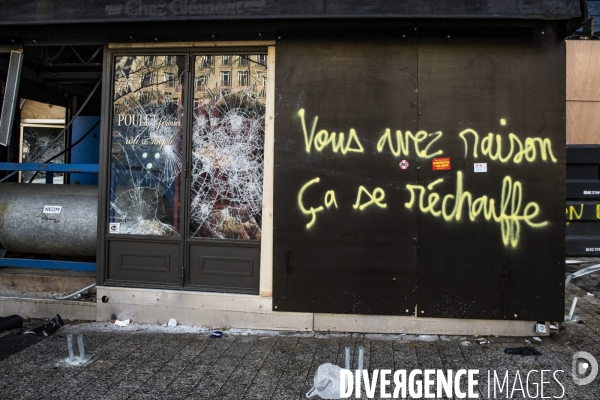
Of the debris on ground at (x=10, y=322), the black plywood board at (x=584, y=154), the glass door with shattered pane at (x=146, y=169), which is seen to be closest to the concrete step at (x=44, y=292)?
the debris on ground at (x=10, y=322)

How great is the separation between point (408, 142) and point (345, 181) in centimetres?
81

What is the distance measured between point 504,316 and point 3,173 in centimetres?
778

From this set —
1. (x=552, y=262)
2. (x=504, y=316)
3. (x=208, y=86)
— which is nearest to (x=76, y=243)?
(x=208, y=86)

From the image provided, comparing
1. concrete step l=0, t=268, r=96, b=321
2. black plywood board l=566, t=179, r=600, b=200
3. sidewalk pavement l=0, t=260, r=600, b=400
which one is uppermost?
black plywood board l=566, t=179, r=600, b=200

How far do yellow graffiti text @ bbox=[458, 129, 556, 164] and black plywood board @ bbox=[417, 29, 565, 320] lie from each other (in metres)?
0.01

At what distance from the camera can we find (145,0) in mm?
5441

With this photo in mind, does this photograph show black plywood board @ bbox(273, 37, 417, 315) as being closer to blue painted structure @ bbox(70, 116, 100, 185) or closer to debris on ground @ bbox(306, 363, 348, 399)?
debris on ground @ bbox(306, 363, 348, 399)

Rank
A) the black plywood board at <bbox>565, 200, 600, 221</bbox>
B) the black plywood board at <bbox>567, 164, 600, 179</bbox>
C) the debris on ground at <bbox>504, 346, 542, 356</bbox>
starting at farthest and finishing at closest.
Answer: the black plywood board at <bbox>567, 164, 600, 179</bbox>
the black plywood board at <bbox>565, 200, 600, 221</bbox>
the debris on ground at <bbox>504, 346, 542, 356</bbox>

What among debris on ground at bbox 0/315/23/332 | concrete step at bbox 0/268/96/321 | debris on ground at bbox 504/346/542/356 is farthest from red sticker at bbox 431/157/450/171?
debris on ground at bbox 0/315/23/332

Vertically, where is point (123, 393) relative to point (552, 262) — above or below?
below

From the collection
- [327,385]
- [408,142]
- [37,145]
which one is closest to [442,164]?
[408,142]

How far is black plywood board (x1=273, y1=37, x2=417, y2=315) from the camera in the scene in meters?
5.44

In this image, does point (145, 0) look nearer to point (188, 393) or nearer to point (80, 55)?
point (80, 55)

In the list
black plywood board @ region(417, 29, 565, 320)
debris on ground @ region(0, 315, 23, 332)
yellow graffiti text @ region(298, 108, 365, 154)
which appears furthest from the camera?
debris on ground @ region(0, 315, 23, 332)
